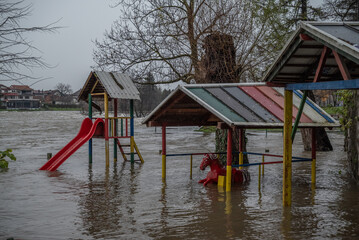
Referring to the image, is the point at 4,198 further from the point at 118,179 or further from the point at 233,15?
the point at 233,15

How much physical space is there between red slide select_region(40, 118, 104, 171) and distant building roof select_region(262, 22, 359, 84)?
10.4 m

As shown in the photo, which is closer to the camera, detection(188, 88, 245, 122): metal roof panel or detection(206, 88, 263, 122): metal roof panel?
detection(188, 88, 245, 122): metal roof panel

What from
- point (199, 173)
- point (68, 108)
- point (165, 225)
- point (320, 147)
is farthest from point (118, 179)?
point (68, 108)

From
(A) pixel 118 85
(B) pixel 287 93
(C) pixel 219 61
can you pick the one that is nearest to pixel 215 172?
(B) pixel 287 93

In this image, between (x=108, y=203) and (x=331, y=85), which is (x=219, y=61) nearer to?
(x=108, y=203)

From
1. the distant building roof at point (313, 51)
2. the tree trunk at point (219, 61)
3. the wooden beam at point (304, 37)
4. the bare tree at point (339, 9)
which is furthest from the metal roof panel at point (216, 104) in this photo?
the bare tree at point (339, 9)

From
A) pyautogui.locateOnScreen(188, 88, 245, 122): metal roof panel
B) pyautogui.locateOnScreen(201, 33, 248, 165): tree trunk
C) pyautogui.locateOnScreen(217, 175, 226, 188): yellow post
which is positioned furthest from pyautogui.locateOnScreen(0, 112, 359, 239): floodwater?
pyautogui.locateOnScreen(201, 33, 248, 165): tree trunk

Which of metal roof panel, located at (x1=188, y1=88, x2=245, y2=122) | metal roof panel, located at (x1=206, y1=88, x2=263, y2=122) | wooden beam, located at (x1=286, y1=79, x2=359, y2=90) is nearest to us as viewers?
wooden beam, located at (x1=286, y1=79, x2=359, y2=90)

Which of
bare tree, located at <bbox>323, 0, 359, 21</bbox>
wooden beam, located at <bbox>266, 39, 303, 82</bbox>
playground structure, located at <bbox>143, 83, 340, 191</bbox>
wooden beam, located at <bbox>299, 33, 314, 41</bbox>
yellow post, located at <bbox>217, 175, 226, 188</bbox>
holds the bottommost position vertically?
yellow post, located at <bbox>217, 175, 226, 188</bbox>

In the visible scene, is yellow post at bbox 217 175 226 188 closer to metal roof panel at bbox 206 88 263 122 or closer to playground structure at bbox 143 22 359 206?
playground structure at bbox 143 22 359 206

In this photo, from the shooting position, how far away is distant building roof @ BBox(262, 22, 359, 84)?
7.75 m

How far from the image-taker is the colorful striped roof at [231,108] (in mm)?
12061

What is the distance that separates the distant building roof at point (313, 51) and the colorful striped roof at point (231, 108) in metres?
2.23

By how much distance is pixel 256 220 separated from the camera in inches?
368
